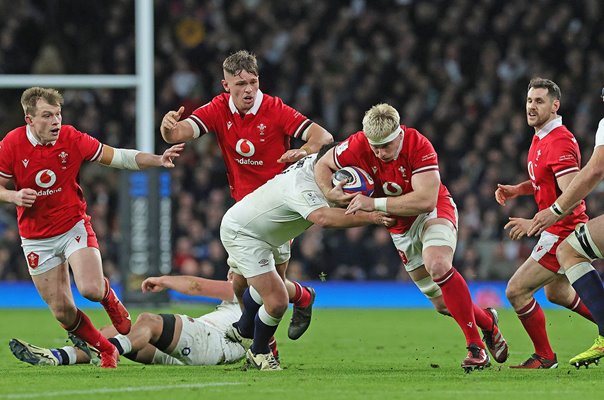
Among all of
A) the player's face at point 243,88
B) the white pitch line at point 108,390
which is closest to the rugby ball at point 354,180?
the player's face at point 243,88

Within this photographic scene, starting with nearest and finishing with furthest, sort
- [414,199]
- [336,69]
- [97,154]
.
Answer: [414,199] → [97,154] → [336,69]

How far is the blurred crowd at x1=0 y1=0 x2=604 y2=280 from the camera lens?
58.2 feet

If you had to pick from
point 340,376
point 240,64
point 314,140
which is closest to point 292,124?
point 314,140

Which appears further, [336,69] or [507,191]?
[336,69]

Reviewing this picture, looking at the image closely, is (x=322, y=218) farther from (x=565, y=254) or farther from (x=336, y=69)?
(x=336, y=69)

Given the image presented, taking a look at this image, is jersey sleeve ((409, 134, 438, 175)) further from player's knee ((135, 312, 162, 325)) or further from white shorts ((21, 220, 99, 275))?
white shorts ((21, 220, 99, 275))

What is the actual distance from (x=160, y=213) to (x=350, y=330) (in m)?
3.80

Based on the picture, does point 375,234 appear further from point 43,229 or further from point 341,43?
point 43,229

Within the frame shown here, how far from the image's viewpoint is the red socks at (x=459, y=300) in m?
7.86

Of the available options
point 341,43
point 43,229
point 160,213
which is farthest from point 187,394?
point 341,43

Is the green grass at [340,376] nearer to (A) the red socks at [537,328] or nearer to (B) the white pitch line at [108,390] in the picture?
(B) the white pitch line at [108,390]

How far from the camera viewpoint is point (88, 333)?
866cm

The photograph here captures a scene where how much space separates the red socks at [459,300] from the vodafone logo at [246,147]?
2.05m

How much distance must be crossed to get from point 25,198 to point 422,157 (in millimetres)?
2732
